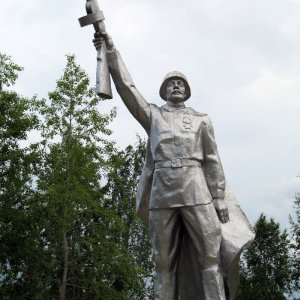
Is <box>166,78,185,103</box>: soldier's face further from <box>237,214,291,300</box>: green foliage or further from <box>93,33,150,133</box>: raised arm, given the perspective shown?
<box>237,214,291,300</box>: green foliage

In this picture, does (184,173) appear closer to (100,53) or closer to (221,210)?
(221,210)

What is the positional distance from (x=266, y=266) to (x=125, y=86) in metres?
24.7

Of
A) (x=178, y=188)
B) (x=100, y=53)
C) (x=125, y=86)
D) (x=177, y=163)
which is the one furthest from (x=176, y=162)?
(x=100, y=53)

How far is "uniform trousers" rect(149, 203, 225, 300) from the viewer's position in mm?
6965

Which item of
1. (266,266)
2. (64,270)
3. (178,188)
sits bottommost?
(178,188)

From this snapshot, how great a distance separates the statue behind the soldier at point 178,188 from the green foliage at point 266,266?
22.6 metres

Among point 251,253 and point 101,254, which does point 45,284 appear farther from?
point 251,253

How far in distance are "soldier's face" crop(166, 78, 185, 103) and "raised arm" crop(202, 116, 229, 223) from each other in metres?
0.42

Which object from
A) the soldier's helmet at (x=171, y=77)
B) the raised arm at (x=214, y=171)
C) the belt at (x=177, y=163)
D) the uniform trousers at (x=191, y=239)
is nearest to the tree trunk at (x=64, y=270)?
the soldier's helmet at (x=171, y=77)

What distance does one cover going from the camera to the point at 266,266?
30688 mm

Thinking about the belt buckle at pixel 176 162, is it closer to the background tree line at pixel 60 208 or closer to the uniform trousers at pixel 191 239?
the uniform trousers at pixel 191 239

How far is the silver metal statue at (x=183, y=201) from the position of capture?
7051mm

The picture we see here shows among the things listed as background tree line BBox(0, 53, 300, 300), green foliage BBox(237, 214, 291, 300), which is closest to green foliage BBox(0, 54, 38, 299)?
background tree line BBox(0, 53, 300, 300)

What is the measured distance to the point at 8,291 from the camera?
20906 millimetres
